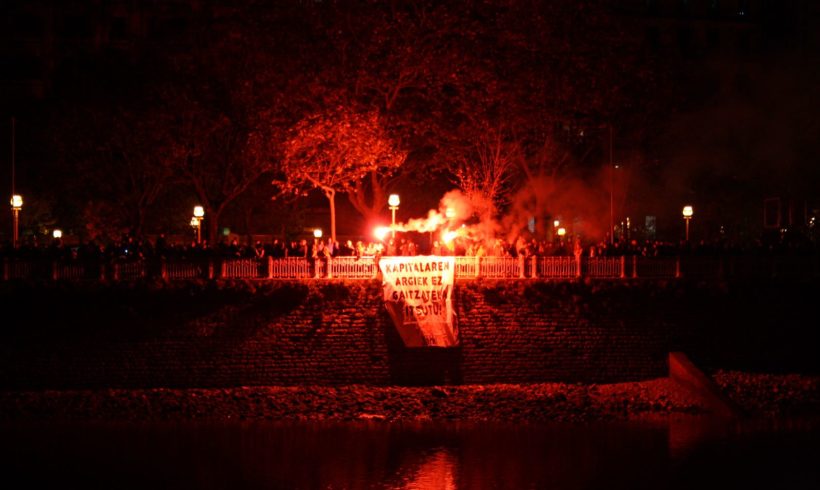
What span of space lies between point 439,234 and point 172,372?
12042 millimetres

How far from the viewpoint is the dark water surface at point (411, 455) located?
2428 cm

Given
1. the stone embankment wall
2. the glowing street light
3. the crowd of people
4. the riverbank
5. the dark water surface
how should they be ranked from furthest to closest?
the glowing street light < the crowd of people < the stone embankment wall < the riverbank < the dark water surface

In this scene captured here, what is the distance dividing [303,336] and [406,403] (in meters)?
4.14

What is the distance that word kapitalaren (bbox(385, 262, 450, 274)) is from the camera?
104 ft

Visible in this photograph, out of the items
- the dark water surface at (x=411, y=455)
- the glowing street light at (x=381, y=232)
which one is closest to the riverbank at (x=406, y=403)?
the dark water surface at (x=411, y=455)

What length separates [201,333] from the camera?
103 ft

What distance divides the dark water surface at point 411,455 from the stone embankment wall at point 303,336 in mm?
2866

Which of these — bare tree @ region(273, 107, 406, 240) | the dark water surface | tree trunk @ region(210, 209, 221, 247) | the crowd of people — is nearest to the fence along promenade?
the crowd of people

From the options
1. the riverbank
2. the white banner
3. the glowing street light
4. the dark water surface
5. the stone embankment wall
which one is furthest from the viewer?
the glowing street light

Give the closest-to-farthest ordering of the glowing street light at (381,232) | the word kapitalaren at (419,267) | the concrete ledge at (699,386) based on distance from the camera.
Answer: the concrete ledge at (699,386)
the word kapitalaren at (419,267)
the glowing street light at (381,232)

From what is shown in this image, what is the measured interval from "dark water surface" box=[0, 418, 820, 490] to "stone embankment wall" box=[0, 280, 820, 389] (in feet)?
9.40

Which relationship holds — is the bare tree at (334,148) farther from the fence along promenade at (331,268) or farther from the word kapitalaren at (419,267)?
the word kapitalaren at (419,267)

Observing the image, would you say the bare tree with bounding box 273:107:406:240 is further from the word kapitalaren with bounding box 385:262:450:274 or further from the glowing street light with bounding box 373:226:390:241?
the word kapitalaren with bounding box 385:262:450:274

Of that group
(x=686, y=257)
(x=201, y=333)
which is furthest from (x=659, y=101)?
(x=201, y=333)
